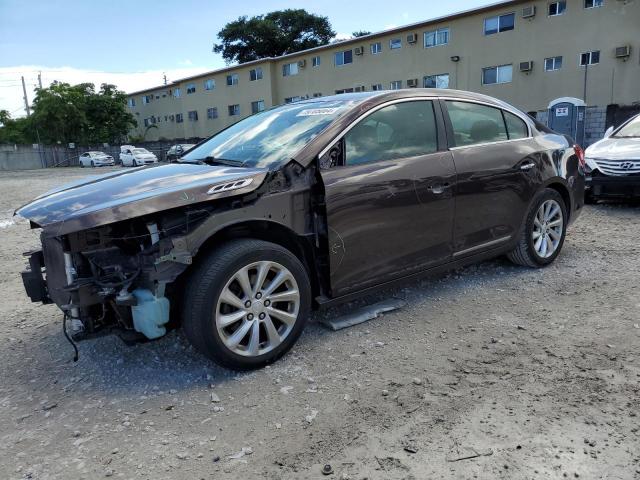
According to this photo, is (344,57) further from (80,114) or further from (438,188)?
(438,188)

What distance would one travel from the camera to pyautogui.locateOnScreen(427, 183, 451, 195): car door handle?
373 centimetres

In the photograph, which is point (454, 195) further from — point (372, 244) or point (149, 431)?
point (149, 431)

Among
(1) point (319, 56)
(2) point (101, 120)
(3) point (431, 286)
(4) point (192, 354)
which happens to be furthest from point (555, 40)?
(2) point (101, 120)

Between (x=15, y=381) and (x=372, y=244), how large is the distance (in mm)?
2478

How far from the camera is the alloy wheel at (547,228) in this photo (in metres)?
4.73

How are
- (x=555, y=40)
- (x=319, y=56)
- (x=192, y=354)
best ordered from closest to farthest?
(x=192, y=354) → (x=555, y=40) → (x=319, y=56)

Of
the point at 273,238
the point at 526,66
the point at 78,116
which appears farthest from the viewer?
the point at 78,116

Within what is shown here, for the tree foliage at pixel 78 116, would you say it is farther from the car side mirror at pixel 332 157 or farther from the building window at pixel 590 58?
the car side mirror at pixel 332 157

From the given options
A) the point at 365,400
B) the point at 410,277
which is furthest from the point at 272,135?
the point at 365,400

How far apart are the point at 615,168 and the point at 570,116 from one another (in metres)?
12.1

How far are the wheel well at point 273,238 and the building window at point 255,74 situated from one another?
37041 mm

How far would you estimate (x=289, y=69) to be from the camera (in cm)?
3644

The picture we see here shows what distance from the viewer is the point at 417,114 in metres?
3.85

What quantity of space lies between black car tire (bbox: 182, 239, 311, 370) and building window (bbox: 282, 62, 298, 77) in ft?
115
